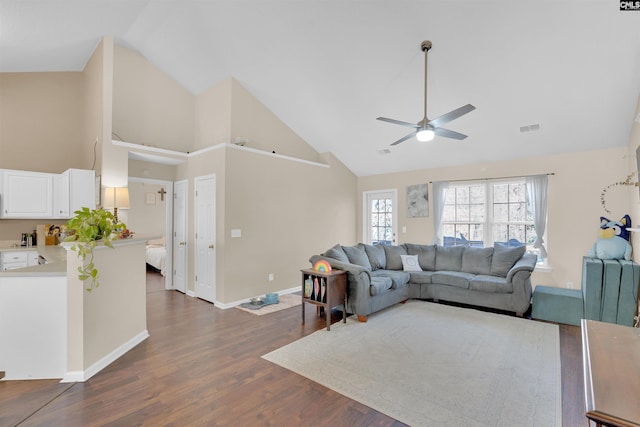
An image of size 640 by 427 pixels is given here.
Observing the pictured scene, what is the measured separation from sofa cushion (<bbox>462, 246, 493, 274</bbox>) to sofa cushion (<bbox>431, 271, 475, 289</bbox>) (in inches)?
6.3

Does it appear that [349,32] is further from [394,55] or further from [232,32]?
[232,32]

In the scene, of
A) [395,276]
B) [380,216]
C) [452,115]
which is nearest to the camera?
[452,115]

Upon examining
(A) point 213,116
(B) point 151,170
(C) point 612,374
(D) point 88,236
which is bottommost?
(C) point 612,374

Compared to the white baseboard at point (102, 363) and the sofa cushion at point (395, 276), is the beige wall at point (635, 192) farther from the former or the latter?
the white baseboard at point (102, 363)

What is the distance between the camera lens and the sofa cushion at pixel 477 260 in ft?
16.4

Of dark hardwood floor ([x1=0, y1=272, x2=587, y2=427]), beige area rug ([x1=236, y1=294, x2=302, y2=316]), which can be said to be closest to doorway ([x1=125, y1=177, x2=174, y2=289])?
beige area rug ([x1=236, y1=294, x2=302, y2=316])

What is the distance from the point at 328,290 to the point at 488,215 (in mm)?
3737

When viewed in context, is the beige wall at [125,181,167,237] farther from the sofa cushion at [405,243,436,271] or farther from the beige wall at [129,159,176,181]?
the sofa cushion at [405,243,436,271]

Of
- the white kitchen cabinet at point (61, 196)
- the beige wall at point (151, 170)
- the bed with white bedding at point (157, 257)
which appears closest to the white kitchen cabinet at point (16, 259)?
the white kitchen cabinet at point (61, 196)

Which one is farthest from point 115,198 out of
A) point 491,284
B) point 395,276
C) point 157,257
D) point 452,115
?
point 491,284

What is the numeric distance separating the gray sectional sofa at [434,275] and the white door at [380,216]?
4.17ft

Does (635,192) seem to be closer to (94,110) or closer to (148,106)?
(148,106)

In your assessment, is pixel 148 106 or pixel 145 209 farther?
pixel 145 209

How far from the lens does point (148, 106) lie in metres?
5.20
